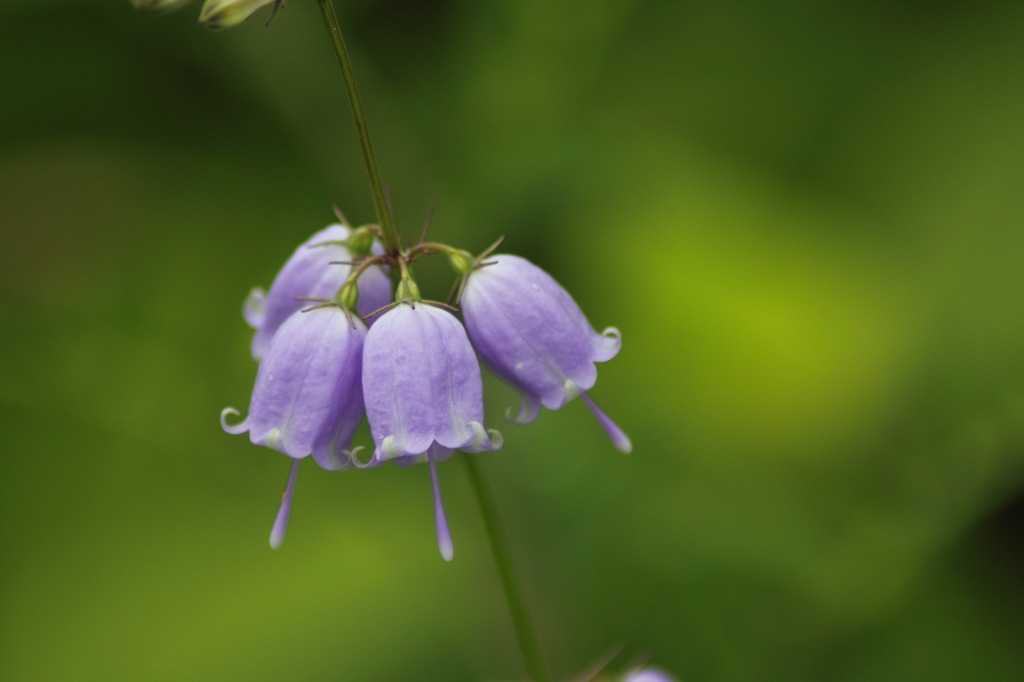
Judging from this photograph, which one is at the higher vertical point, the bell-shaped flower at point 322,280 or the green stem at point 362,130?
the green stem at point 362,130

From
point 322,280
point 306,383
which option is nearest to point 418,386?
point 306,383

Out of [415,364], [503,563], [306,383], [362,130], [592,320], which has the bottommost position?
[592,320]

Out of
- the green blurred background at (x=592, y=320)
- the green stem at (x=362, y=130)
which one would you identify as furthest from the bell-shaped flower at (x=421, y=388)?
the green blurred background at (x=592, y=320)

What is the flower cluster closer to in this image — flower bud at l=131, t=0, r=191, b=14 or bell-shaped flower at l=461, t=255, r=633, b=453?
bell-shaped flower at l=461, t=255, r=633, b=453

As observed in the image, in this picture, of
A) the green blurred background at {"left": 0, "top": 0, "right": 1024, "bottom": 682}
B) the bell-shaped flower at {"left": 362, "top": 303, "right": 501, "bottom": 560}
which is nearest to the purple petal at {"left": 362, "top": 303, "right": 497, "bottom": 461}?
the bell-shaped flower at {"left": 362, "top": 303, "right": 501, "bottom": 560}

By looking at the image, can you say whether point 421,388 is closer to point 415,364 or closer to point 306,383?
point 415,364

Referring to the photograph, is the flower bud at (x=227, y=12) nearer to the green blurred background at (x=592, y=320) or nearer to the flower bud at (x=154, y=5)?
the flower bud at (x=154, y=5)
